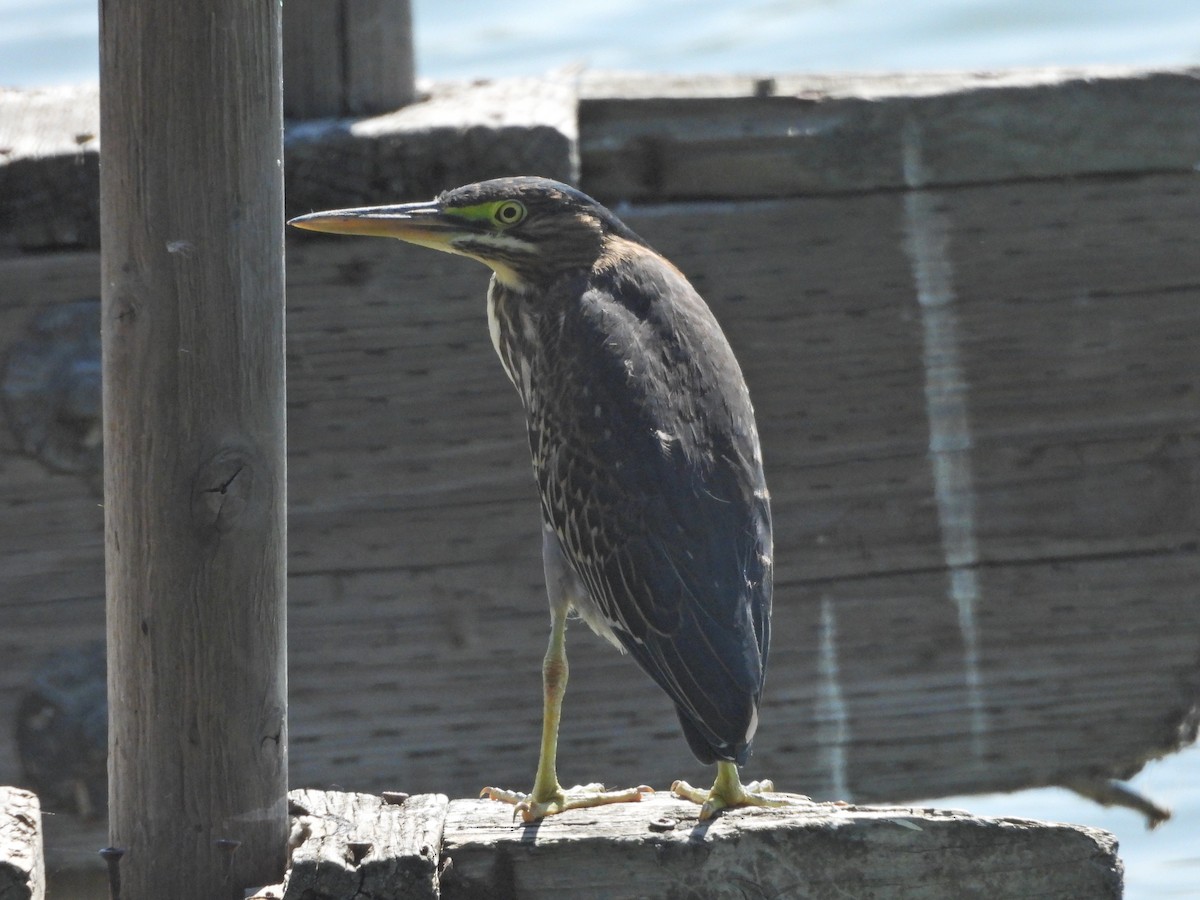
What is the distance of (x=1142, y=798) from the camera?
348 cm

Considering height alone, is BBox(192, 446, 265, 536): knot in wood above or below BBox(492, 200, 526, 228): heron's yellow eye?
below

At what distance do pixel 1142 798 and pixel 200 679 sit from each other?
85.3 inches

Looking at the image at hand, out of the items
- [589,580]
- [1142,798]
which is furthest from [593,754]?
[1142,798]

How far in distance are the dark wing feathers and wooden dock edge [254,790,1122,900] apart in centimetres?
28

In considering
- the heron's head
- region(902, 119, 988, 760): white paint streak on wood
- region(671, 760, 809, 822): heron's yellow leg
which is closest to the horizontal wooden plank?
region(902, 119, 988, 760): white paint streak on wood

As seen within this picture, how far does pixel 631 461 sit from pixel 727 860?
2.29ft

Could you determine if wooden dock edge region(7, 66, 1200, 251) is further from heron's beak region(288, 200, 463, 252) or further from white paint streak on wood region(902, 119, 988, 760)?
heron's beak region(288, 200, 463, 252)

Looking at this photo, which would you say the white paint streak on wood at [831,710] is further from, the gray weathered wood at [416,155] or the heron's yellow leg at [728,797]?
the gray weathered wood at [416,155]

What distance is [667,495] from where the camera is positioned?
8.54ft

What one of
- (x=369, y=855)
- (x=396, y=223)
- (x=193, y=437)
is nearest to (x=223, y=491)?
(x=193, y=437)

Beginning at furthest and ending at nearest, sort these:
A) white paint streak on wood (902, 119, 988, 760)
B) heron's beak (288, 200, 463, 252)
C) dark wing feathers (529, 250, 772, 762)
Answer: white paint streak on wood (902, 119, 988, 760) < heron's beak (288, 200, 463, 252) < dark wing feathers (529, 250, 772, 762)

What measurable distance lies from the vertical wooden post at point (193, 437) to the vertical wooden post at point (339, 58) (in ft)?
3.47

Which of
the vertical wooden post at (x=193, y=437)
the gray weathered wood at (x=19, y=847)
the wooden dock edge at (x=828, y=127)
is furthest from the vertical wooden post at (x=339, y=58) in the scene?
the gray weathered wood at (x=19, y=847)

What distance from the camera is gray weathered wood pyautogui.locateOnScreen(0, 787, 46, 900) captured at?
213cm
